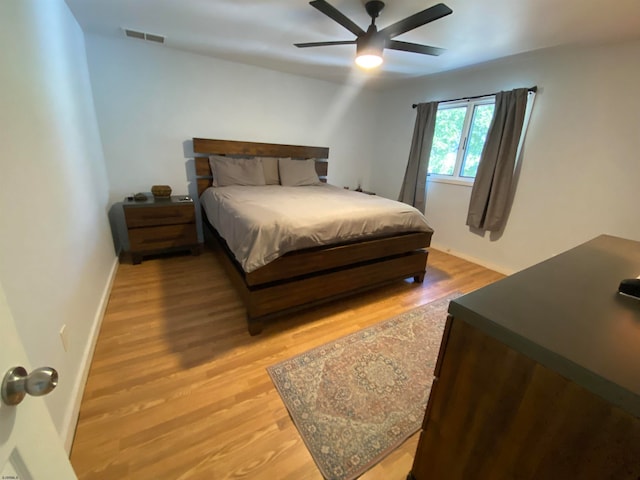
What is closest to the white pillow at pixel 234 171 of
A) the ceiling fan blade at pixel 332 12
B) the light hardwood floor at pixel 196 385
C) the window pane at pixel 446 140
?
the light hardwood floor at pixel 196 385

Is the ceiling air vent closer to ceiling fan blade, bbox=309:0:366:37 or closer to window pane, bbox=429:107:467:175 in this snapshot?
ceiling fan blade, bbox=309:0:366:37

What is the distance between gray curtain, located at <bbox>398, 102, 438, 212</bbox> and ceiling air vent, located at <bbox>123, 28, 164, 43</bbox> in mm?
3075

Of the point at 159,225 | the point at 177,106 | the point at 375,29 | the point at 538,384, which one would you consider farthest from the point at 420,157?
the point at 538,384

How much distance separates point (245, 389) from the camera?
1479 mm

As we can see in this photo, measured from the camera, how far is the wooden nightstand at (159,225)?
271 centimetres

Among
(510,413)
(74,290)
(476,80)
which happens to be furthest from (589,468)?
(476,80)

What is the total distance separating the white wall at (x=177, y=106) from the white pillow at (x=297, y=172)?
417 millimetres

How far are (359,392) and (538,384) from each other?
40.8 inches

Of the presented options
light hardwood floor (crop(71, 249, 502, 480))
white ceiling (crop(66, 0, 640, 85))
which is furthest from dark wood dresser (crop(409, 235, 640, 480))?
white ceiling (crop(66, 0, 640, 85))

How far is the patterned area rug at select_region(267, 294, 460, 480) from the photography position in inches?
48.1

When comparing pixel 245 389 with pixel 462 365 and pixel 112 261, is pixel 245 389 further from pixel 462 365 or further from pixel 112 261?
pixel 112 261

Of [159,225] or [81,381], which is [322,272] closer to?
[81,381]

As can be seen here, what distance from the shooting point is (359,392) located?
4.91 ft

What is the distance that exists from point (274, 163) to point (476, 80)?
2560 millimetres
